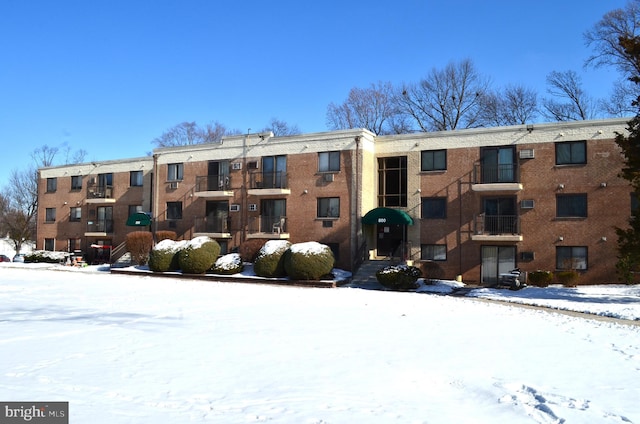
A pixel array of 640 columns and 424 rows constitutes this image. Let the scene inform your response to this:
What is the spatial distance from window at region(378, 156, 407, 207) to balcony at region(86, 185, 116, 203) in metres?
21.1

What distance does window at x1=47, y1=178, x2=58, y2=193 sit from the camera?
1772 inches

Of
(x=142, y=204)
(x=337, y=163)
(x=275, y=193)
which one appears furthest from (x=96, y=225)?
(x=337, y=163)

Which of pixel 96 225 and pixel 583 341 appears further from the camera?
pixel 96 225

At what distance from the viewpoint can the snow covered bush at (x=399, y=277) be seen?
24997 mm

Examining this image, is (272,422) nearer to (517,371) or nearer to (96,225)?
(517,371)

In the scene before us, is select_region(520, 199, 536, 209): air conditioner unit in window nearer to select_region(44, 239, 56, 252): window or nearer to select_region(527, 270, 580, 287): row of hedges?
select_region(527, 270, 580, 287): row of hedges

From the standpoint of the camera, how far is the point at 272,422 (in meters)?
6.35

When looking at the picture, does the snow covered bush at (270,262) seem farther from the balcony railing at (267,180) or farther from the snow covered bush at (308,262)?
the balcony railing at (267,180)

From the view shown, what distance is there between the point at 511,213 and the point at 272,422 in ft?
77.5

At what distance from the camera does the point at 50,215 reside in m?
44.7

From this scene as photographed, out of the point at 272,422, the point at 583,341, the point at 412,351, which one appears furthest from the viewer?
the point at 583,341

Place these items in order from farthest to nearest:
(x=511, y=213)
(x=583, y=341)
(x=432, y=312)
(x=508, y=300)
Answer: (x=511, y=213) < (x=508, y=300) < (x=432, y=312) < (x=583, y=341)

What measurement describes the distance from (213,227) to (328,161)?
29.2ft

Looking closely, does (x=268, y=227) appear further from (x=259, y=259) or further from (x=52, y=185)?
(x=52, y=185)
